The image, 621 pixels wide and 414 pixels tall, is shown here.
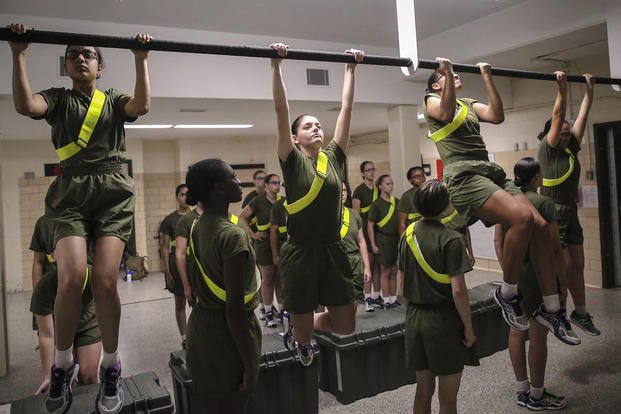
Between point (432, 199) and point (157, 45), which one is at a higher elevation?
point (157, 45)

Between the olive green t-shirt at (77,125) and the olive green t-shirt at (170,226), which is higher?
the olive green t-shirt at (77,125)

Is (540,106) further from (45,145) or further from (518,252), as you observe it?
(45,145)

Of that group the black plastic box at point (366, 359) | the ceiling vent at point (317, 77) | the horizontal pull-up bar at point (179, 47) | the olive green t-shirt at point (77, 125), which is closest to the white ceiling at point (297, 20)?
the ceiling vent at point (317, 77)

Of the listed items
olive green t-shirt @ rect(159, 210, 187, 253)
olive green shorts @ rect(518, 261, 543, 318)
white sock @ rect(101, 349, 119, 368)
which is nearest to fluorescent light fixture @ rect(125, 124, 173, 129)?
olive green t-shirt @ rect(159, 210, 187, 253)

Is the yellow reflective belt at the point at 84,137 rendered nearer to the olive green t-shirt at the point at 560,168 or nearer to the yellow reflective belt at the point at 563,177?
the olive green t-shirt at the point at 560,168

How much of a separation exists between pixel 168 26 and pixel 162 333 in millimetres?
3600

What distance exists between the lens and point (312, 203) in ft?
8.24

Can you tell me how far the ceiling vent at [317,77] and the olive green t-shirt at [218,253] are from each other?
428 centimetres

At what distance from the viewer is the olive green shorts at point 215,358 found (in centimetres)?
223

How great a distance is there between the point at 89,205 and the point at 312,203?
102 centimetres

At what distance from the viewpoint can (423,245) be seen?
8.80 feet

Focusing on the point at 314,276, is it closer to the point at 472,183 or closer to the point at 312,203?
the point at 312,203

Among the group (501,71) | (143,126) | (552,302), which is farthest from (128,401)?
(143,126)

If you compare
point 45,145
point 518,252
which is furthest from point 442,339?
point 45,145
